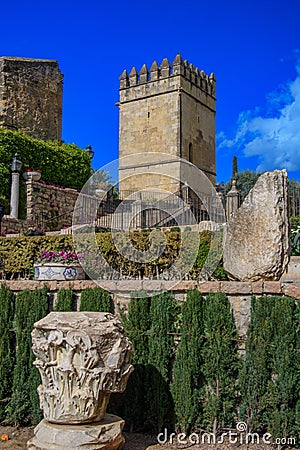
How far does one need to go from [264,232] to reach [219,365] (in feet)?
5.41

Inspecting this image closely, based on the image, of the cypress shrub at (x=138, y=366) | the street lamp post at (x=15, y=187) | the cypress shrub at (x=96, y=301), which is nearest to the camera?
the cypress shrub at (x=138, y=366)

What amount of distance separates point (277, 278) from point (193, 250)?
3.20m

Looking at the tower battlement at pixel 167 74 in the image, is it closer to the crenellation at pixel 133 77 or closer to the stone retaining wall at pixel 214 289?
the crenellation at pixel 133 77

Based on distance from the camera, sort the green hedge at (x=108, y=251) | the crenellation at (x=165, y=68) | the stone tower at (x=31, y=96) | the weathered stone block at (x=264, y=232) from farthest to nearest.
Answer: the crenellation at (x=165, y=68), the stone tower at (x=31, y=96), the green hedge at (x=108, y=251), the weathered stone block at (x=264, y=232)

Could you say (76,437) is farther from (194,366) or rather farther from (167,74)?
(167,74)

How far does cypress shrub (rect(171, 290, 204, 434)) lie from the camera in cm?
591

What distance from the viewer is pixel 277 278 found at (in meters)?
6.11

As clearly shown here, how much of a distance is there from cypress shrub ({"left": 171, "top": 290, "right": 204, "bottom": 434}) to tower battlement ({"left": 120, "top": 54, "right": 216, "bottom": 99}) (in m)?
25.6

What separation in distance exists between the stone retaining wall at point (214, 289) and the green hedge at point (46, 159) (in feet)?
36.8

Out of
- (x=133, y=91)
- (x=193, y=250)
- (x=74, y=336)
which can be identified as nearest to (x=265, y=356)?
(x=74, y=336)

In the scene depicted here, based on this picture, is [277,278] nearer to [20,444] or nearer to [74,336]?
[74,336]

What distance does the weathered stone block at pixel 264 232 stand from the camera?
6031mm

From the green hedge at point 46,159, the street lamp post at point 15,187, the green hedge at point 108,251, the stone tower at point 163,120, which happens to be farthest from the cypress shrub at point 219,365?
the stone tower at point 163,120

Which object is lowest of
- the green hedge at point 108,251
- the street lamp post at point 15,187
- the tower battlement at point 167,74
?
the green hedge at point 108,251
